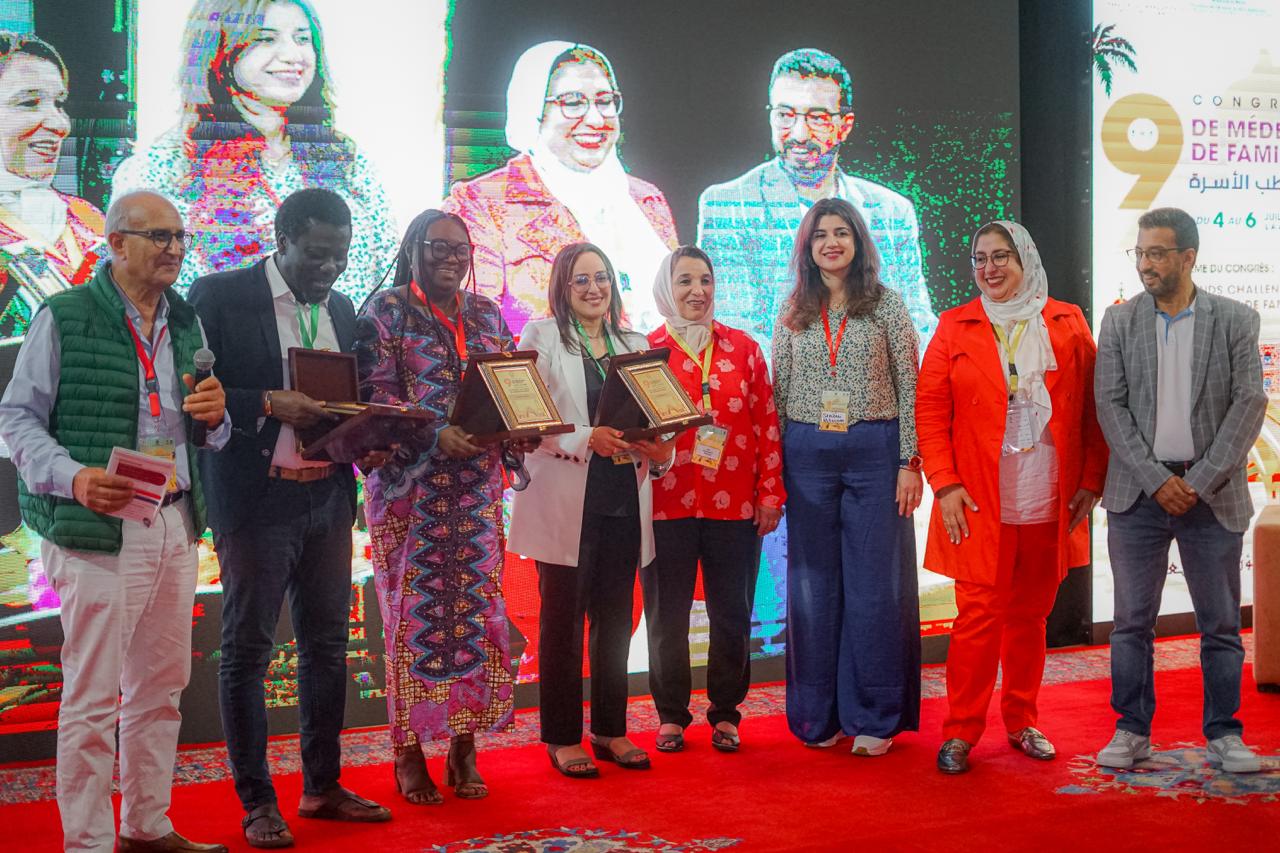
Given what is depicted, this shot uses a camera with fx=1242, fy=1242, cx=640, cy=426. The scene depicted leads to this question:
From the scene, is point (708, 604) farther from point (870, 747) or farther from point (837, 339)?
point (837, 339)

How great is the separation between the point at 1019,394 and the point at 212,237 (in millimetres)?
2854

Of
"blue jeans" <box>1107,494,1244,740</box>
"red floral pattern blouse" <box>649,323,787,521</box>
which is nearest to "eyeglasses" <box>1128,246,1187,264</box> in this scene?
"blue jeans" <box>1107,494,1244,740</box>

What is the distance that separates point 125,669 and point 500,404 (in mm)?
1178

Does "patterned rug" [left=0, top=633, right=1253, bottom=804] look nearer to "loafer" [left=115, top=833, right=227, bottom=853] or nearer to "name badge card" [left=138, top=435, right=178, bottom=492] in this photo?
"loafer" [left=115, top=833, right=227, bottom=853]

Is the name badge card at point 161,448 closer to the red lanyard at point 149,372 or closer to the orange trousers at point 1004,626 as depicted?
the red lanyard at point 149,372

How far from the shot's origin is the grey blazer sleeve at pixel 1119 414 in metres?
3.76

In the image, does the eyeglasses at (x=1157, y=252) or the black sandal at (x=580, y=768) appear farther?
the black sandal at (x=580, y=768)

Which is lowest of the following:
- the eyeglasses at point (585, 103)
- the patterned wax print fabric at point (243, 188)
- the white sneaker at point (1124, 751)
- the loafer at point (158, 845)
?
the loafer at point (158, 845)

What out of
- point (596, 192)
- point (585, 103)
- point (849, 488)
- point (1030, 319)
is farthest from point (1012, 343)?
point (585, 103)

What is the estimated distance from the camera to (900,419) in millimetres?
Result: 4129

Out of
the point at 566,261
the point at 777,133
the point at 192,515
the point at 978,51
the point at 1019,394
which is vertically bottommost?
the point at 192,515

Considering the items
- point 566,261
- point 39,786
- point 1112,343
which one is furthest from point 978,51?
point 39,786

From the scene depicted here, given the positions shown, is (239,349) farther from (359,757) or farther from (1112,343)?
(1112,343)

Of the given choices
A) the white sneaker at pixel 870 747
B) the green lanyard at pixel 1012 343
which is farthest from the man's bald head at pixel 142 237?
the white sneaker at pixel 870 747
